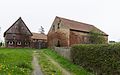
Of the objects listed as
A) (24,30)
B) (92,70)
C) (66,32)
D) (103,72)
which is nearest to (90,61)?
(92,70)

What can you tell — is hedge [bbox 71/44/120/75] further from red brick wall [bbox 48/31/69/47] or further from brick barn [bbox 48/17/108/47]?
red brick wall [bbox 48/31/69/47]

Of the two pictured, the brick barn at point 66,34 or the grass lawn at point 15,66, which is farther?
Result: the brick barn at point 66,34

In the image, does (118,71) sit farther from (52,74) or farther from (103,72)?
(52,74)

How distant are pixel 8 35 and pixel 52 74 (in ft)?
184

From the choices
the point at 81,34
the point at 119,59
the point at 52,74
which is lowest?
the point at 52,74

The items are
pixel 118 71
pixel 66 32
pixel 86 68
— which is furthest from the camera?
pixel 66 32

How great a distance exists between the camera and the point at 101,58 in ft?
57.4

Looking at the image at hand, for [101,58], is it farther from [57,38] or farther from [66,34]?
[57,38]

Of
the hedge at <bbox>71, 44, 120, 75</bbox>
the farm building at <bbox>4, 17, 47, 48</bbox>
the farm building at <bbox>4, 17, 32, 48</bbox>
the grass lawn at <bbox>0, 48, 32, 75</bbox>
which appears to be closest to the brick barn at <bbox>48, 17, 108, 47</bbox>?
the farm building at <bbox>4, 17, 47, 48</bbox>

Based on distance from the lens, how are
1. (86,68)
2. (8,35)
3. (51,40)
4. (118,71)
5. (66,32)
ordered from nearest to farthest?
(118,71) < (86,68) < (66,32) < (51,40) < (8,35)

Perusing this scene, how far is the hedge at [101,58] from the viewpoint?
1529cm

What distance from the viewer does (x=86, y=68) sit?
69.3 feet

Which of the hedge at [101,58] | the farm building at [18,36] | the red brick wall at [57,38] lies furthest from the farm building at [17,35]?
the hedge at [101,58]

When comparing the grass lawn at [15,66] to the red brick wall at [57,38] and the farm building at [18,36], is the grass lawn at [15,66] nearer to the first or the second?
the red brick wall at [57,38]
